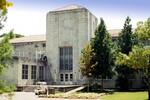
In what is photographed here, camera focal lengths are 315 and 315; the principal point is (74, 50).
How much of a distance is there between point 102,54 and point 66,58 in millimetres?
11166

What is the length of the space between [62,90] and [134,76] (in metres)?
13.9

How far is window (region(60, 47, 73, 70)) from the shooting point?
5434 centimetres

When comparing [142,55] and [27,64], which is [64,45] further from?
[142,55]

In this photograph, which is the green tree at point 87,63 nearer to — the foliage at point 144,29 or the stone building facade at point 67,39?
the stone building facade at point 67,39

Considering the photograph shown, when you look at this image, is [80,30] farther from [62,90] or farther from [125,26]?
[62,90]

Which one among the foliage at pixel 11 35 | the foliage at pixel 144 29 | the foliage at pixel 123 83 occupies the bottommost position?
the foliage at pixel 123 83

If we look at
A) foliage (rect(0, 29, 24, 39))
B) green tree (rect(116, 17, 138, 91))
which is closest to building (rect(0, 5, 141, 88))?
green tree (rect(116, 17, 138, 91))

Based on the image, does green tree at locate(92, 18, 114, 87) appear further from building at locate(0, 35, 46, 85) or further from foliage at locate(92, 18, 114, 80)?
building at locate(0, 35, 46, 85)

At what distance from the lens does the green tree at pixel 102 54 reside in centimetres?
4469

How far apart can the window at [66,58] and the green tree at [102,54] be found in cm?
954

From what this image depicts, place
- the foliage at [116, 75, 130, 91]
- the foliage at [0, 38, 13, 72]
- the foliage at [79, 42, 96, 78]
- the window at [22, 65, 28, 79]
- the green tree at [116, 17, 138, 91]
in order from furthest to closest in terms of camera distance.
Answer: the window at [22, 65, 28, 79], the foliage at [116, 75, 130, 91], the green tree at [116, 17, 138, 91], the foliage at [79, 42, 96, 78], the foliage at [0, 38, 13, 72]

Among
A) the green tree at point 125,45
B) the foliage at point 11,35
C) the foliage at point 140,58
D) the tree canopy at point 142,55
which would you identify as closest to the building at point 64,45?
the green tree at point 125,45

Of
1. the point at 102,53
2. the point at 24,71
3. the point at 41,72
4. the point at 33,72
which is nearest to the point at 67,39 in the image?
the point at 41,72

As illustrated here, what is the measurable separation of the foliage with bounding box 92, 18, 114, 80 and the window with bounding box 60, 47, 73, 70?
31.2 ft
